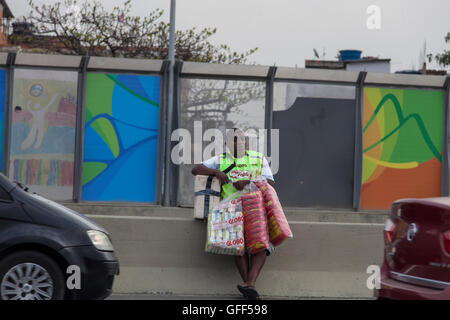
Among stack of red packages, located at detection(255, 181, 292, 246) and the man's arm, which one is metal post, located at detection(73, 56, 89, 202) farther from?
stack of red packages, located at detection(255, 181, 292, 246)

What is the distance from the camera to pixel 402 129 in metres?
13.8

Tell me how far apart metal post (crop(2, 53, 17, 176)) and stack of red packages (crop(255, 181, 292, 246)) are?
6.10 m

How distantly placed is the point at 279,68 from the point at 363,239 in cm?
490

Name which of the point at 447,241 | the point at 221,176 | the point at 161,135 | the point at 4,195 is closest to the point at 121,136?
the point at 161,135

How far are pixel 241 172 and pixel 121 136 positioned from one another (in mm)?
5244

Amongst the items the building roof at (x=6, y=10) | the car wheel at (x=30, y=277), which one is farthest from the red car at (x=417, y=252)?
the building roof at (x=6, y=10)

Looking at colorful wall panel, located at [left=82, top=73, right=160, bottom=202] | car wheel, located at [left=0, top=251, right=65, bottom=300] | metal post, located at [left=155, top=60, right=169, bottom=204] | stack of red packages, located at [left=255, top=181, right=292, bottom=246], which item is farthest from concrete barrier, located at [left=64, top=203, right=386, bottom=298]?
colorful wall panel, located at [left=82, top=73, right=160, bottom=202]

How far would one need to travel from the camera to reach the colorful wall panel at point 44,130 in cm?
1307

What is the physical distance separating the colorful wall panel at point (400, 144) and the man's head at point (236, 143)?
5.66 m

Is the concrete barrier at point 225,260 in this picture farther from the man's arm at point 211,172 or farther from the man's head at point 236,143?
the man's head at point 236,143

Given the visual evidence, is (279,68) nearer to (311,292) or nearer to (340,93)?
(340,93)

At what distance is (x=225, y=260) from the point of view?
8844mm

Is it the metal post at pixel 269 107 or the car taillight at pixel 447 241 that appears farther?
the metal post at pixel 269 107

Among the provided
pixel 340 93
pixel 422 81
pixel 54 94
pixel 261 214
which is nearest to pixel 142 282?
pixel 261 214
